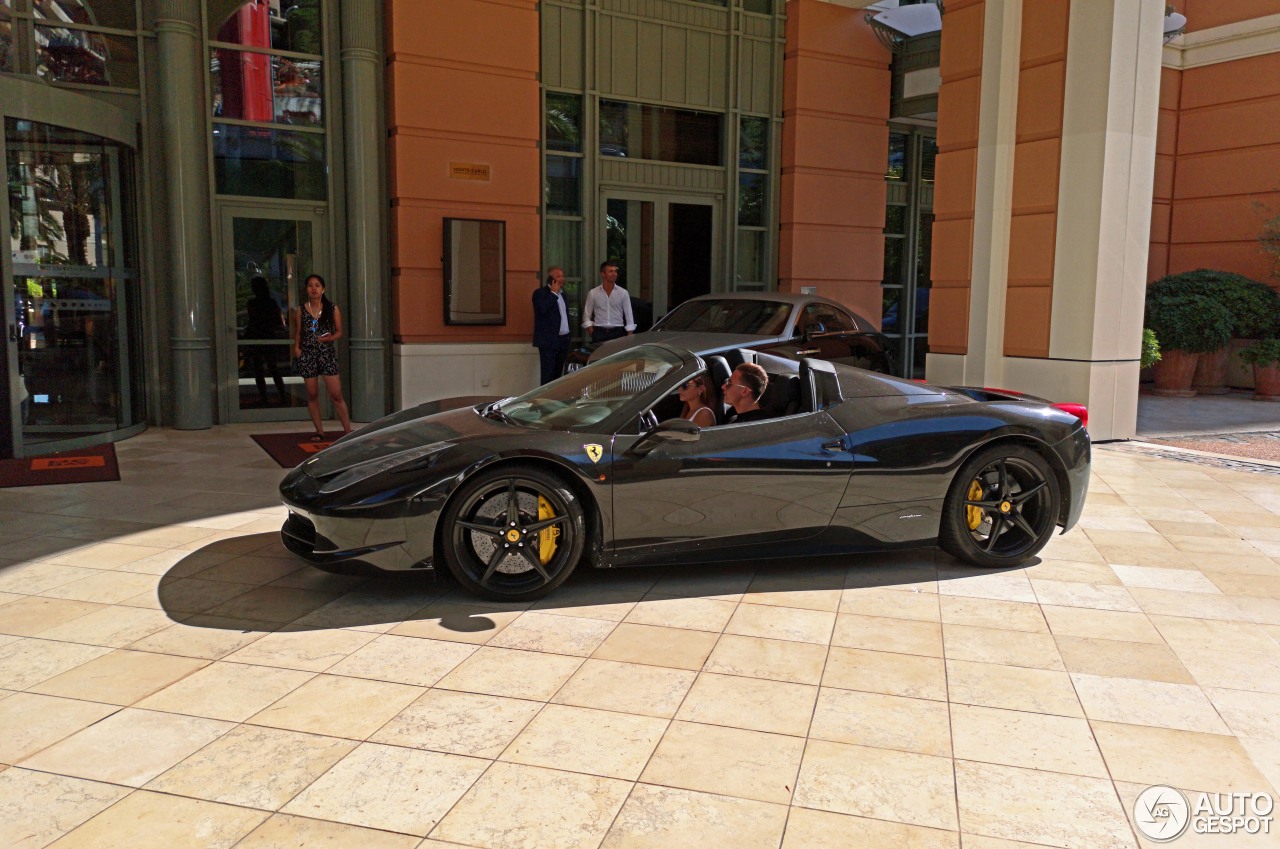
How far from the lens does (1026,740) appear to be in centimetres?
354

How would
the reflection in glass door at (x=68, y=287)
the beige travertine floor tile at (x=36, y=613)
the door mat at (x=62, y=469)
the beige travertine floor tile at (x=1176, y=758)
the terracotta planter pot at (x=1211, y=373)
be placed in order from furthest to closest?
the terracotta planter pot at (x=1211, y=373), the reflection in glass door at (x=68, y=287), the door mat at (x=62, y=469), the beige travertine floor tile at (x=36, y=613), the beige travertine floor tile at (x=1176, y=758)

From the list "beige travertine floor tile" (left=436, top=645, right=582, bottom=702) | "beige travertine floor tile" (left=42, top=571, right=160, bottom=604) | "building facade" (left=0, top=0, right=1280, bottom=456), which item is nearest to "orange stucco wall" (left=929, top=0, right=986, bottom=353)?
"building facade" (left=0, top=0, right=1280, bottom=456)

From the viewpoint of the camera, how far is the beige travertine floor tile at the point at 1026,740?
11.1ft

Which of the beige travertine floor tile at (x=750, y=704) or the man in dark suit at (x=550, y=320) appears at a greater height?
the man in dark suit at (x=550, y=320)

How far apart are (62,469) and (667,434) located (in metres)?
6.20

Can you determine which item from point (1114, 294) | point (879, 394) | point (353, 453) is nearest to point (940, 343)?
point (1114, 294)

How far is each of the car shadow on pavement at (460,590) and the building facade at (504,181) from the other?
16.1 feet

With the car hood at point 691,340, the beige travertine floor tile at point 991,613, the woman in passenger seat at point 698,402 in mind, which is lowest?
the beige travertine floor tile at point 991,613

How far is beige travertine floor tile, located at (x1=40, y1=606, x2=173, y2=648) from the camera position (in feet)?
14.6

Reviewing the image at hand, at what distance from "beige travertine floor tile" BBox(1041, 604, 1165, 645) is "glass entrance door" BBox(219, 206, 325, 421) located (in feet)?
30.3

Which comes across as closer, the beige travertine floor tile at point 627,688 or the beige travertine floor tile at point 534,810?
the beige travertine floor tile at point 534,810

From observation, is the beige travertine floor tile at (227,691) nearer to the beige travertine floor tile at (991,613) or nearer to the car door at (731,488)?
the car door at (731,488)

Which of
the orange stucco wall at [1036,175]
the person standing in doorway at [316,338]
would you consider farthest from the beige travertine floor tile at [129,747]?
the orange stucco wall at [1036,175]

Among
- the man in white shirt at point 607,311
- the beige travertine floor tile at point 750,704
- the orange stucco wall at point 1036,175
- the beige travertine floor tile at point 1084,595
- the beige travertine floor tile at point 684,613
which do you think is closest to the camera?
the beige travertine floor tile at point 750,704
